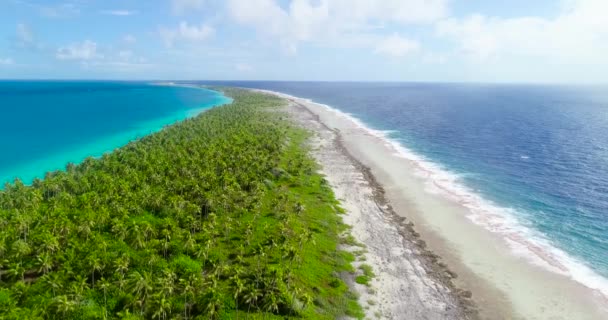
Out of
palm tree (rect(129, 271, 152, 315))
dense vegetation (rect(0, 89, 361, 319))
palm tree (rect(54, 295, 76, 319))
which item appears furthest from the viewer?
dense vegetation (rect(0, 89, 361, 319))

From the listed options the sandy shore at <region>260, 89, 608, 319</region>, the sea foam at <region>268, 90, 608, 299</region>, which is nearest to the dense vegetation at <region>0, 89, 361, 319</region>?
the sandy shore at <region>260, 89, 608, 319</region>

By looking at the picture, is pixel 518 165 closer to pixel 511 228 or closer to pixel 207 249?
pixel 511 228

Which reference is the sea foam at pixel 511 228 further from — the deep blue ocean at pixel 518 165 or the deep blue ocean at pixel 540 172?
the deep blue ocean at pixel 540 172

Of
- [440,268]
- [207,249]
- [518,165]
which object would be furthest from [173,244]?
[518,165]

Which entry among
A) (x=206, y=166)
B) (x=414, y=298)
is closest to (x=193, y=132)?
(x=206, y=166)

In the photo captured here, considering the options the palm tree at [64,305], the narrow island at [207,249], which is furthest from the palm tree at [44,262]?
the palm tree at [64,305]

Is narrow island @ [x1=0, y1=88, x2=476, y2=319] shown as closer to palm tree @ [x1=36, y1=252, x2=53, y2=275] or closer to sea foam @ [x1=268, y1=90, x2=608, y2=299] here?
palm tree @ [x1=36, y1=252, x2=53, y2=275]
